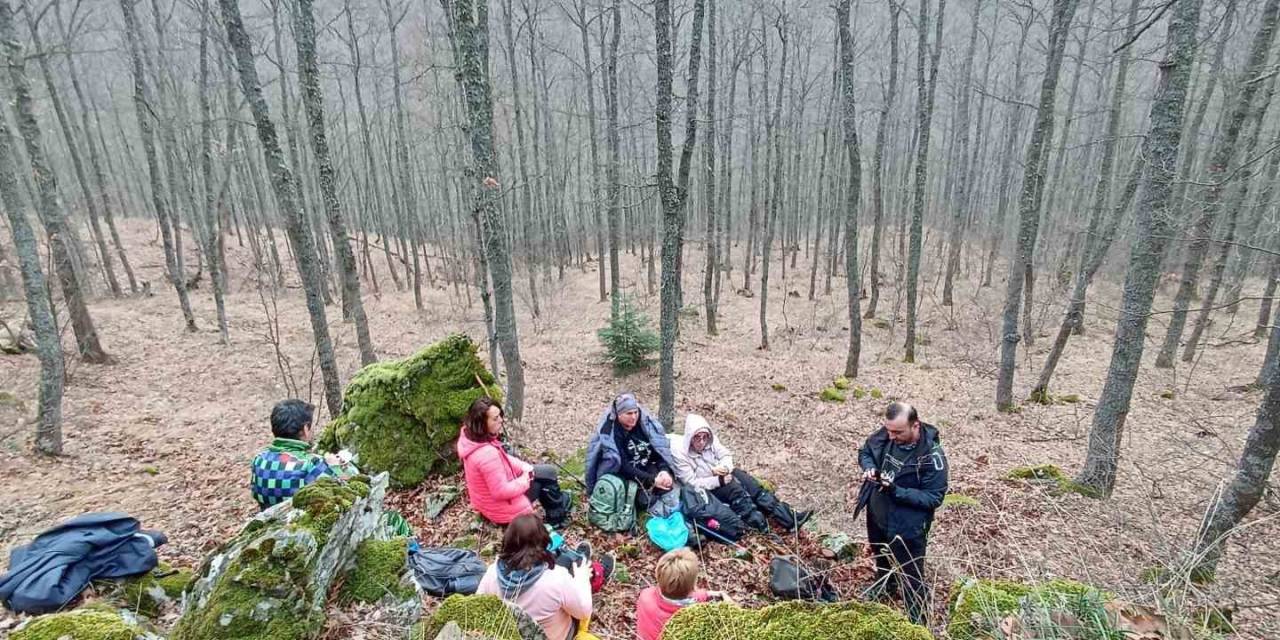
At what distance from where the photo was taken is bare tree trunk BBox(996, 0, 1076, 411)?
323 inches

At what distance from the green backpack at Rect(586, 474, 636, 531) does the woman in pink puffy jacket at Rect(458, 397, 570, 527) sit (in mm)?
717

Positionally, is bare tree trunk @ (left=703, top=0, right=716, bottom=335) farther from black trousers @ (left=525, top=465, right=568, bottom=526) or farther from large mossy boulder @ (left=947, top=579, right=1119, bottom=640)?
large mossy boulder @ (left=947, top=579, right=1119, bottom=640)

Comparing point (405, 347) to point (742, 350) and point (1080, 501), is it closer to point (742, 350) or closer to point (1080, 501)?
point (742, 350)

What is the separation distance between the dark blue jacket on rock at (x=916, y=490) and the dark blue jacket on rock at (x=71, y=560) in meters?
5.32

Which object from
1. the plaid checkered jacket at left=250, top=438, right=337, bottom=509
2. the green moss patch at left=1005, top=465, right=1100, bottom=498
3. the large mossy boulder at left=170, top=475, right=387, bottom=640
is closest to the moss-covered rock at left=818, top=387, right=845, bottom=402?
the green moss patch at left=1005, top=465, right=1100, bottom=498

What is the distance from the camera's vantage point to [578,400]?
10914 millimetres

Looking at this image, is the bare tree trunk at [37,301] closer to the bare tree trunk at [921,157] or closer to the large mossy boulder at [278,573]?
the large mossy boulder at [278,573]

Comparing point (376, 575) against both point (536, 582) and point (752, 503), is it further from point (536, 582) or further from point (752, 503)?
point (752, 503)

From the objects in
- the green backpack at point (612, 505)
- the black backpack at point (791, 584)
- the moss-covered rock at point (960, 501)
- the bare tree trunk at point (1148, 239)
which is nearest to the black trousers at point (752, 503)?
the black backpack at point (791, 584)

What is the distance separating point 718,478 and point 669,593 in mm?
2498

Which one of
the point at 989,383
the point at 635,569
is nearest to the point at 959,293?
the point at 989,383

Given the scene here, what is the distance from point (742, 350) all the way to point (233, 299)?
1670 cm

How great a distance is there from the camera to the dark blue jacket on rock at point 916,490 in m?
4.26

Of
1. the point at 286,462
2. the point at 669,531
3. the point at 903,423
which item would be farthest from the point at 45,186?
the point at 903,423
